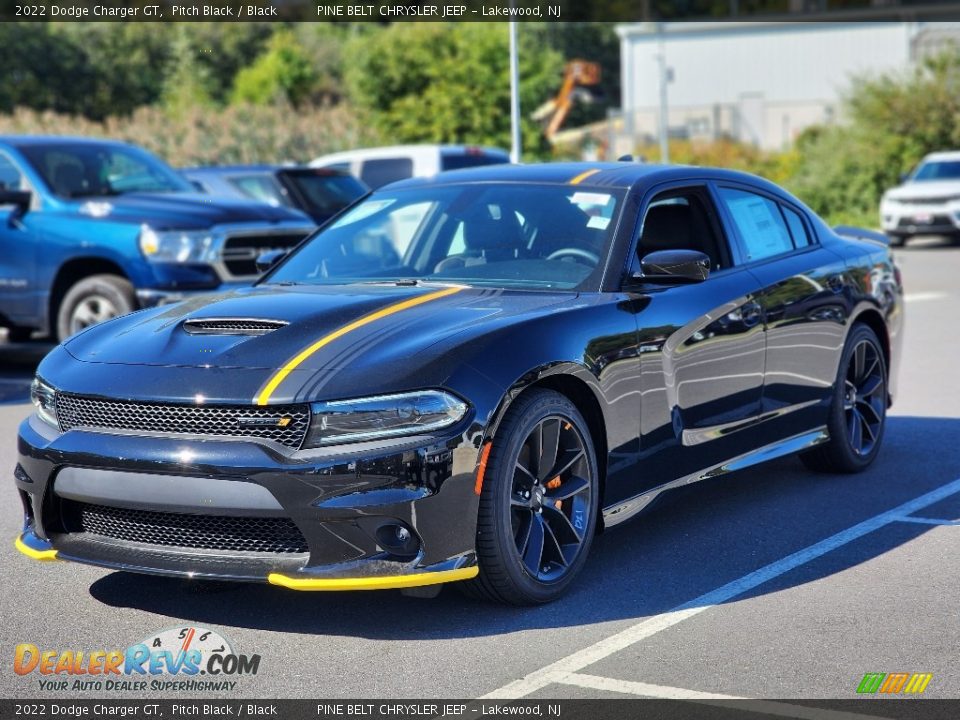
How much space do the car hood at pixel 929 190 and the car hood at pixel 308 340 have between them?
886 inches

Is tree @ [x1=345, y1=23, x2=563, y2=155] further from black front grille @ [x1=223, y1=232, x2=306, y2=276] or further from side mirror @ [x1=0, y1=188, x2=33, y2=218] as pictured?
side mirror @ [x1=0, y1=188, x2=33, y2=218]

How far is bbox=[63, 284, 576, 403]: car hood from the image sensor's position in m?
4.73

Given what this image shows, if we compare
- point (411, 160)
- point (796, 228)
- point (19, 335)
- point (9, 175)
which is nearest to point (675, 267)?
point (796, 228)

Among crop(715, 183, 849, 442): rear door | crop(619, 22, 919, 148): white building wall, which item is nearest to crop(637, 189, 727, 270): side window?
crop(715, 183, 849, 442): rear door

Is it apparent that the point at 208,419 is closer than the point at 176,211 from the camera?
Yes

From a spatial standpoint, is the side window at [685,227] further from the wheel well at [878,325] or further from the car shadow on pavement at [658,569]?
the wheel well at [878,325]

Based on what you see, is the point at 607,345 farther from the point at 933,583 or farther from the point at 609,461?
the point at 933,583

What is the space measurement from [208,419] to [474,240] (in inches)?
72.6

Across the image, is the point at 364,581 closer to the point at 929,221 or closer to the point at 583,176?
the point at 583,176

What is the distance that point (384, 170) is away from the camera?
20.1m

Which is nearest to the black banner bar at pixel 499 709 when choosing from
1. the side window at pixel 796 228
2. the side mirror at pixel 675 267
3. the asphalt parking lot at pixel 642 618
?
the asphalt parking lot at pixel 642 618

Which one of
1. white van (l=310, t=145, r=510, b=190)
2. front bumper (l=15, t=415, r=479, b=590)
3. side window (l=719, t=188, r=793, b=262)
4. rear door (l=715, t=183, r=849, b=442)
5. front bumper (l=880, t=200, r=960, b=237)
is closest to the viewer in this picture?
front bumper (l=15, t=415, r=479, b=590)

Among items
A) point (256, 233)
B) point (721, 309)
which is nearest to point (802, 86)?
point (256, 233)

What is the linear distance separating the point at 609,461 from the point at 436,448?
3.41 feet
